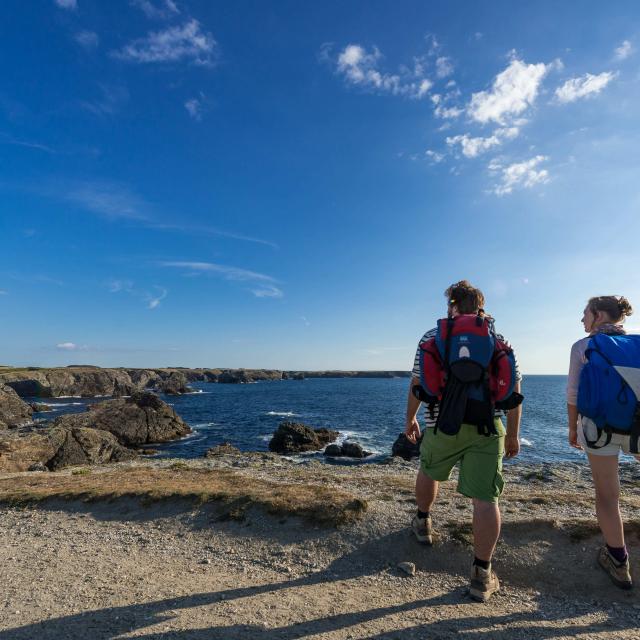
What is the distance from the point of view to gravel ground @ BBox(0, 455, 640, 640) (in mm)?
4469

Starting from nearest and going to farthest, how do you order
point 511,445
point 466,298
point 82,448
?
point 511,445 → point 466,298 → point 82,448

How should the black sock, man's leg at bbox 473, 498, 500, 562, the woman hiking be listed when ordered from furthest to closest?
the black sock
man's leg at bbox 473, 498, 500, 562
the woman hiking

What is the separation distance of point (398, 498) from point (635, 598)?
489cm

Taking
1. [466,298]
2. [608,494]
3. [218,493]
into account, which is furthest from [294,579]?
[466,298]

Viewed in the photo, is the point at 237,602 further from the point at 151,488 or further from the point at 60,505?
the point at 60,505

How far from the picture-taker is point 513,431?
5.05 metres

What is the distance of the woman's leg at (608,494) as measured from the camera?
4855 millimetres

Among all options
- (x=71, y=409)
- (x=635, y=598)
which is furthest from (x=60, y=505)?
(x=71, y=409)

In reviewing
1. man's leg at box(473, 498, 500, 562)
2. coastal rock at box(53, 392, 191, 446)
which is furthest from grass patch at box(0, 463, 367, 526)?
coastal rock at box(53, 392, 191, 446)

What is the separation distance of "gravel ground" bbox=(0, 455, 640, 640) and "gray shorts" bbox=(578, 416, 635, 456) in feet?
6.17

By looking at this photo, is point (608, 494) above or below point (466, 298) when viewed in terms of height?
below

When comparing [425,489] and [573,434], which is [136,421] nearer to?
[425,489]

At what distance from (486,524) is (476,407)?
141 cm

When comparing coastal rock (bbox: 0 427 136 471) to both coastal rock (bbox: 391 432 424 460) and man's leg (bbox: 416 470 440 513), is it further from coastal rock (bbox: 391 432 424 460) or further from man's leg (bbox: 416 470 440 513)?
man's leg (bbox: 416 470 440 513)
